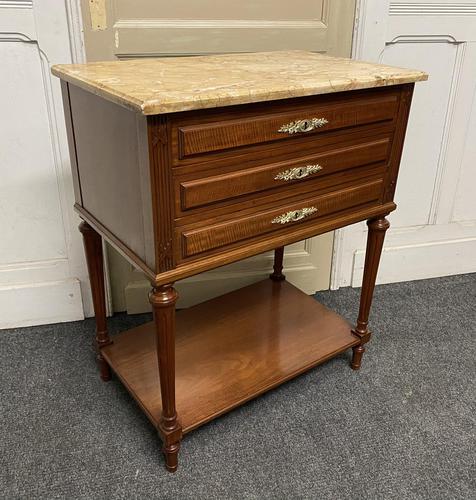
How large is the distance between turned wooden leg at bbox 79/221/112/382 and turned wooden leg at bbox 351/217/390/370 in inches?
31.4

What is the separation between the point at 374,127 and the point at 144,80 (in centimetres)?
59

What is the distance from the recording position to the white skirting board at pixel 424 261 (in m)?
2.30

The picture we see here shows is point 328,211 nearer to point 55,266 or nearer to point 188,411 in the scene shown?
point 188,411

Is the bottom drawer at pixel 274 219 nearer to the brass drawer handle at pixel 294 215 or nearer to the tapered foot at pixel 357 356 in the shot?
the brass drawer handle at pixel 294 215

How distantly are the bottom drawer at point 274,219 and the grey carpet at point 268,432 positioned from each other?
2.06 feet

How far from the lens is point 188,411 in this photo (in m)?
1.46

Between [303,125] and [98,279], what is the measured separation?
0.77 m

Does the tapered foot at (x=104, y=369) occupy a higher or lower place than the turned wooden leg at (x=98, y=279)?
lower

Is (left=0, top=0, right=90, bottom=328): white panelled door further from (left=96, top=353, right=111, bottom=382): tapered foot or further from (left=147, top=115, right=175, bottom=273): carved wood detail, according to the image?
(left=147, top=115, right=175, bottom=273): carved wood detail

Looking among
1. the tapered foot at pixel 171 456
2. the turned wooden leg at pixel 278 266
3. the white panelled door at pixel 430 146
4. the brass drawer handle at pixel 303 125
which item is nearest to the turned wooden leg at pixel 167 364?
the tapered foot at pixel 171 456

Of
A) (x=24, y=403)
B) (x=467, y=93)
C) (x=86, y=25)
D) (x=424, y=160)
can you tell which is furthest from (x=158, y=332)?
(x=467, y=93)

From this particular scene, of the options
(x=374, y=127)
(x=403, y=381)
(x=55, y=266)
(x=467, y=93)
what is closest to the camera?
(x=374, y=127)

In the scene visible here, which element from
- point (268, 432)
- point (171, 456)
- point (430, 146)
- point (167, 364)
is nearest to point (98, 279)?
point (167, 364)

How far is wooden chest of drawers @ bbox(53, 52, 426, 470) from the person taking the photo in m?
1.07
